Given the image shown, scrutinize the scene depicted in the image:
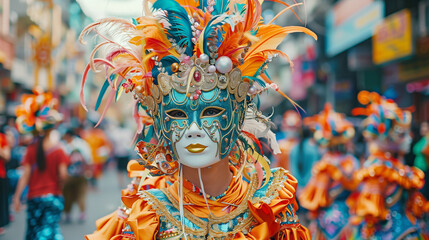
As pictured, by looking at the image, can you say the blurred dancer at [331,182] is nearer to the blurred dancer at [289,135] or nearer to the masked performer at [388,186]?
the masked performer at [388,186]

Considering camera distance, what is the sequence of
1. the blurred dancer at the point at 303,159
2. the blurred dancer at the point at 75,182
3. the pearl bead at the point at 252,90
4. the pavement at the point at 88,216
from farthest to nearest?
1. the blurred dancer at the point at 75,182
2. the blurred dancer at the point at 303,159
3. the pavement at the point at 88,216
4. the pearl bead at the point at 252,90

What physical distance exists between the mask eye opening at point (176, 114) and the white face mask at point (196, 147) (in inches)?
3.6

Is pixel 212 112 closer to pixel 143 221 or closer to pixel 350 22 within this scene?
pixel 143 221

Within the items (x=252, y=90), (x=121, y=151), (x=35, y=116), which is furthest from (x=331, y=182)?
(x=121, y=151)

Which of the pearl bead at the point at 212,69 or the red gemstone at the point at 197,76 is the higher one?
the pearl bead at the point at 212,69

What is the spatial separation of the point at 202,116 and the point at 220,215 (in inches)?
24.0

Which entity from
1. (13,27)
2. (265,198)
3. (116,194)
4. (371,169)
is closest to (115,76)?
(265,198)

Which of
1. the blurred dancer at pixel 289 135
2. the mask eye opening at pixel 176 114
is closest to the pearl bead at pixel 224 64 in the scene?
the mask eye opening at pixel 176 114

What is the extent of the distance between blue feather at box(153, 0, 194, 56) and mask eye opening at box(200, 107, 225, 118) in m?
0.35

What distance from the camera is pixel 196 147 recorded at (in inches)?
110

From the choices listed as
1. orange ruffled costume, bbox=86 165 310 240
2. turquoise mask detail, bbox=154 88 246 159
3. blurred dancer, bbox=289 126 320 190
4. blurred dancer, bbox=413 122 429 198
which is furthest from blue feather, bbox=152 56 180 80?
blurred dancer, bbox=289 126 320 190

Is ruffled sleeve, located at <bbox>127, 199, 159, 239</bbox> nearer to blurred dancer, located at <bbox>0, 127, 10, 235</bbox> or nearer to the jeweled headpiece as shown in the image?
the jeweled headpiece

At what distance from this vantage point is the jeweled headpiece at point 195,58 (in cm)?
284

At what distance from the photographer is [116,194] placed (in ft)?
44.1
